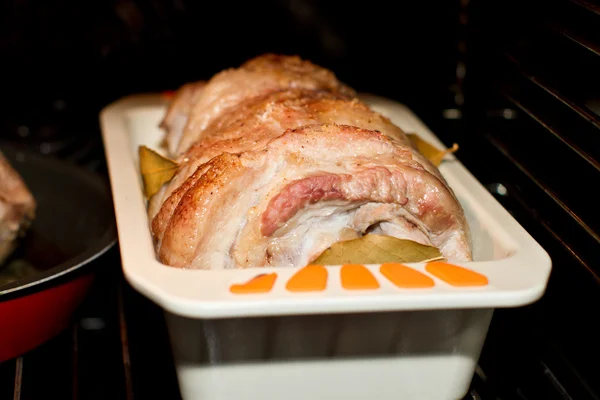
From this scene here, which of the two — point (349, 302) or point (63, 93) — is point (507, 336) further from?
point (63, 93)

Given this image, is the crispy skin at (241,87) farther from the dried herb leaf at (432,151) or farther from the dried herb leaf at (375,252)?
the dried herb leaf at (375,252)

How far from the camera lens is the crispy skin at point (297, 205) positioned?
1213 mm

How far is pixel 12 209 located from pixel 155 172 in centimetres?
33

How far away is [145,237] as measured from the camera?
1238 millimetres

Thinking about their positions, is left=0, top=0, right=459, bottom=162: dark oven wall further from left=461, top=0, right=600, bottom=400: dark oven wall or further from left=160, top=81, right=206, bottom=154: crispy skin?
left=160, top=81, right=206, bottom=154: crispy skin

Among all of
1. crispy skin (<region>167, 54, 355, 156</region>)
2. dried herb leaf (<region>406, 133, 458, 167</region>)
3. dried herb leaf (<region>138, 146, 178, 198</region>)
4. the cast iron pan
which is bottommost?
the cast iron pan

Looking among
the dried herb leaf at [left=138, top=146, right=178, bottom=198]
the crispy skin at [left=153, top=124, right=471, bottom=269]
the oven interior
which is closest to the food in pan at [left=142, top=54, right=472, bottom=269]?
the crispy skin at [left=153, top=124, right=471, bottom=269]

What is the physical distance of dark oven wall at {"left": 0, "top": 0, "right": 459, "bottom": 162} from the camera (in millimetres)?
2178

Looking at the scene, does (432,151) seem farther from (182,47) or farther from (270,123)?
(182,47)

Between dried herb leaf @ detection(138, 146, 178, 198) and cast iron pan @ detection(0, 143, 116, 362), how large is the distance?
13 cm

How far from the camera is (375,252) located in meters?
1.22

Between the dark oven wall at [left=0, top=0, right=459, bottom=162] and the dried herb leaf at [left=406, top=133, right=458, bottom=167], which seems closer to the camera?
the dried herb leaf at [left=406, top=133, right=458, bottom=167]

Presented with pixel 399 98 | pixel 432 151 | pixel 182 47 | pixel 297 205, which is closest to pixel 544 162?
pixel 432 151

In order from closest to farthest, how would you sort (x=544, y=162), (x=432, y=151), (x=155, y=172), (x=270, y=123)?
(x=270, y=123) < (x=155, y=172) < (x=432, y=151) < (x=544, y=162)
